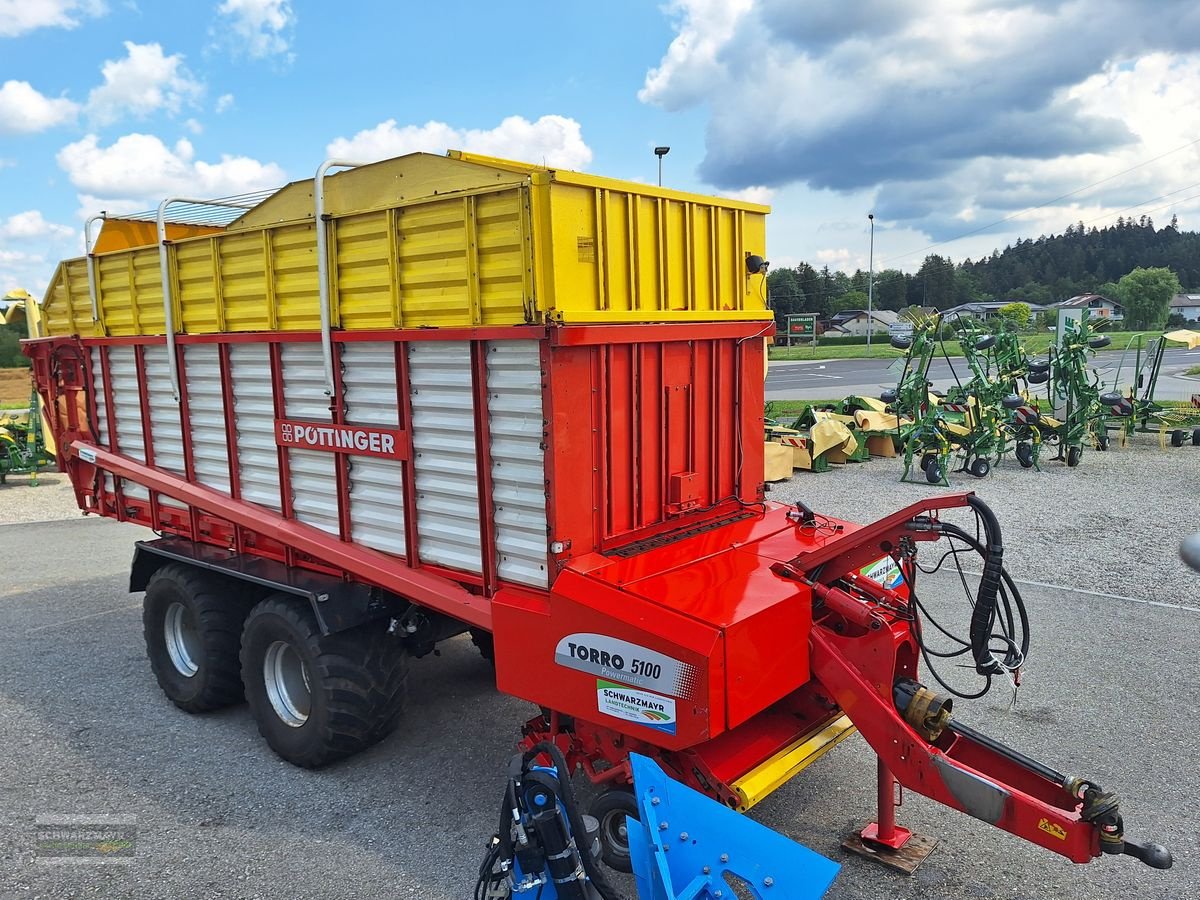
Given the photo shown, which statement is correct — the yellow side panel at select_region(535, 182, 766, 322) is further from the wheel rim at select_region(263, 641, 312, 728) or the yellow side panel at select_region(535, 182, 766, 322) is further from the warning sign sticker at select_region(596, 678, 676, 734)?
the wheel rim at select_region(263, 641, 312, 728)

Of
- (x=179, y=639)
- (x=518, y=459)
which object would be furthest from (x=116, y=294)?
(x=518, y=459)

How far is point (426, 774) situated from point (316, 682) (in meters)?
0.83

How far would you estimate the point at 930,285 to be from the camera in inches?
3551

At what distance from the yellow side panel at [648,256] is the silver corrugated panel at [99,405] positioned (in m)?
4.56

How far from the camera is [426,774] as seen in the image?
502cm

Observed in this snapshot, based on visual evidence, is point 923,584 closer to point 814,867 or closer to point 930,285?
point 814,867

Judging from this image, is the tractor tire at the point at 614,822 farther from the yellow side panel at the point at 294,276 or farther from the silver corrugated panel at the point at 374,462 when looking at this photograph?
the yellow side panel at the point at 294,276

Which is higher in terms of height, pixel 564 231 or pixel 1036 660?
pixel 564 231

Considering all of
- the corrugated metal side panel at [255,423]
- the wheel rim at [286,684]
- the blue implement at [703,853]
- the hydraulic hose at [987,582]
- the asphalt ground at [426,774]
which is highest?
the corrugated metal side panel at [255,423]

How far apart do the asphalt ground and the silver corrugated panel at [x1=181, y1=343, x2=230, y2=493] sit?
67.1 inches

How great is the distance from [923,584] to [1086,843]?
5317 millimetres

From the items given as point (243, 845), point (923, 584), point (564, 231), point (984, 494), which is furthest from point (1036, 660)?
point (984, 494)

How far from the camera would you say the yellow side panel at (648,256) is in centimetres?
396

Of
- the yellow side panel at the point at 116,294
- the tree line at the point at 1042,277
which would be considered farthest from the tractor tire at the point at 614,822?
the tree line at the point at 1042,277
